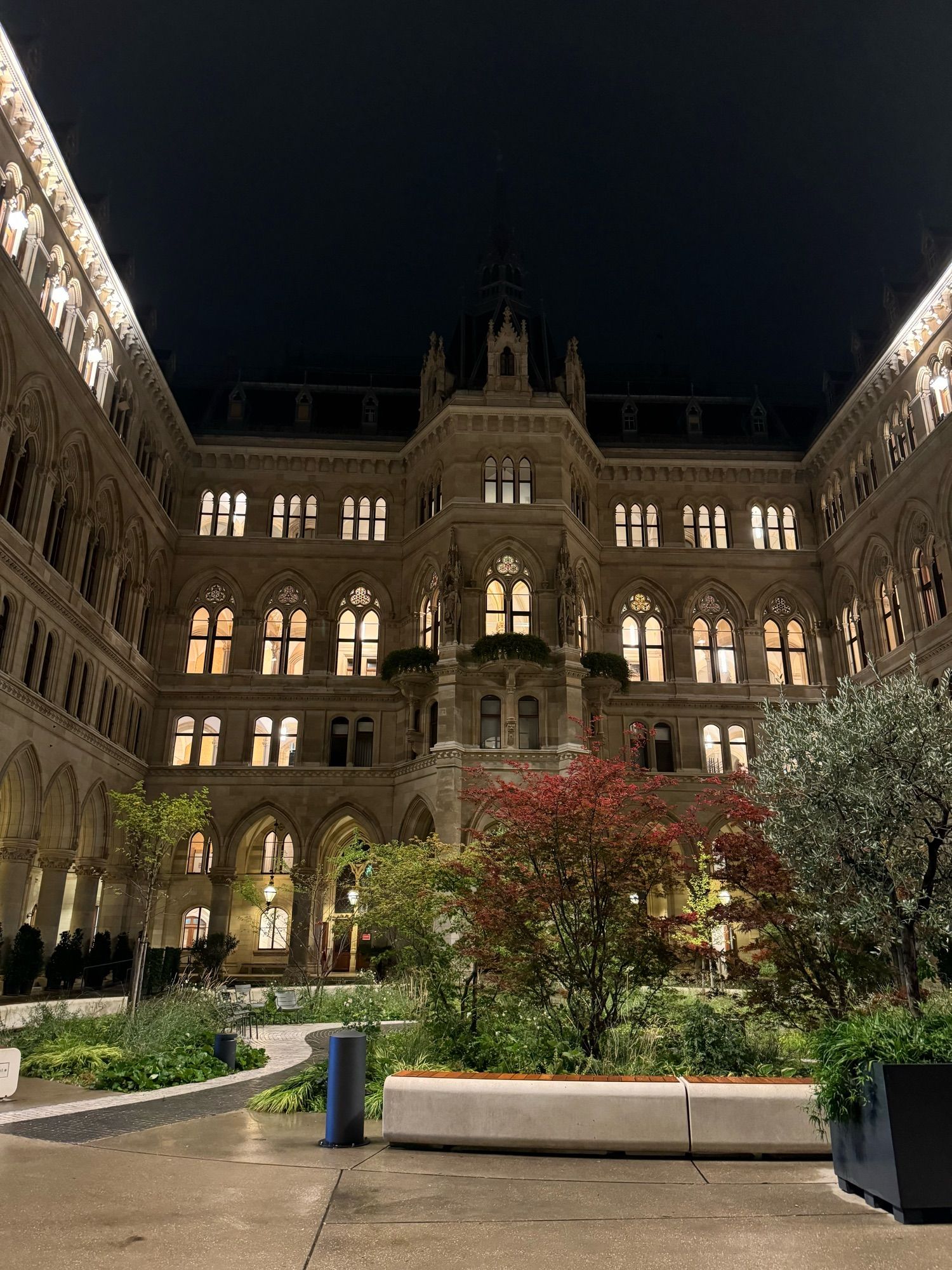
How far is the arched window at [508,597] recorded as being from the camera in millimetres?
32375

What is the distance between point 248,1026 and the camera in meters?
16.6

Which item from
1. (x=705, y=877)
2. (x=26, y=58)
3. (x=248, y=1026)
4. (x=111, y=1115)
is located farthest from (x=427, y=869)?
(x=26, y=58)

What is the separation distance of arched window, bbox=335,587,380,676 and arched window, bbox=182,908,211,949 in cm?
1023

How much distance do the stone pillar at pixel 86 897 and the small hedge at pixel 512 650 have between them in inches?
561

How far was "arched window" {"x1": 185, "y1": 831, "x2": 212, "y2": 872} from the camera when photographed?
110 feet

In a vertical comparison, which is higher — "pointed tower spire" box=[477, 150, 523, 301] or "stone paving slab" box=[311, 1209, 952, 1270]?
"pointed tower spire" box=[477, 150, 523, 301]

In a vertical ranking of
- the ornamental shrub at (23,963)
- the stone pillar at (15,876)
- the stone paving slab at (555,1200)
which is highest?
the stone pillar at (15,876)

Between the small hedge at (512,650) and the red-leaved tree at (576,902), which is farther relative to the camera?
the small hedge at (512,650)

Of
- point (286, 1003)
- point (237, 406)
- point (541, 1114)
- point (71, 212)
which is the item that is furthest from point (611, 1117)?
point (237, 406)

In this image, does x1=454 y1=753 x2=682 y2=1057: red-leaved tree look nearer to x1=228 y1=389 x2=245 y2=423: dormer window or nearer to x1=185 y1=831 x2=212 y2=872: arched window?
x1=185 y1=831 x2=212 y2=872: arched window

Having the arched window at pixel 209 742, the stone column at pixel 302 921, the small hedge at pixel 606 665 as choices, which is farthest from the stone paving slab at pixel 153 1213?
the arched window at pixel 209 742

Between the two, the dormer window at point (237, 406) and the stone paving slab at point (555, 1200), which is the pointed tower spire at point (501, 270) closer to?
the dormer window at point (237, 406)

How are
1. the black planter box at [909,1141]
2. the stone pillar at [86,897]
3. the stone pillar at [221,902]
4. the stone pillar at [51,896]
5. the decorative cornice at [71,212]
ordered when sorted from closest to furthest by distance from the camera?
the black planter box at [909,1141]
the decorative cornice at [71,212]
the stone pillar at [51,896]
the stone pillar at [86,897]
the stone pillar at [221,902]

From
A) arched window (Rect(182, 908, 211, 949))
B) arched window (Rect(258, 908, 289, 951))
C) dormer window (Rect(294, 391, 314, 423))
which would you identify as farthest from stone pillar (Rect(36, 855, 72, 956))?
dormer window (Rect(294, 391, 314, 423))
